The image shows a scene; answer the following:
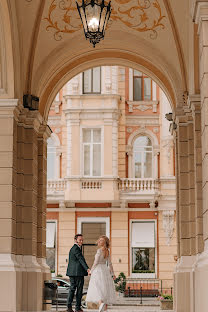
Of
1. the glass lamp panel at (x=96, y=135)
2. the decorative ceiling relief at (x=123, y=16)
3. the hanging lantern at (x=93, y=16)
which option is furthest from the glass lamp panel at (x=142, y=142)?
the hanging lantern at (x=93, y=16)

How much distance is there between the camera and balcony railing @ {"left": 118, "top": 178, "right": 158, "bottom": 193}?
109ft

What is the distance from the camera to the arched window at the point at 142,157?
113 feet

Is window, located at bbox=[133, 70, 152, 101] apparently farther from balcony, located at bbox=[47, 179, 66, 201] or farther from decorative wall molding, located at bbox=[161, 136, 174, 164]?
balcony, located at bbox=[47, 179, 66, 201]

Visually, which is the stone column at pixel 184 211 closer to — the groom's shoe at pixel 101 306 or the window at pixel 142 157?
the groom's shoe at pixel 101 306

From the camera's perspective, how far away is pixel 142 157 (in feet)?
114

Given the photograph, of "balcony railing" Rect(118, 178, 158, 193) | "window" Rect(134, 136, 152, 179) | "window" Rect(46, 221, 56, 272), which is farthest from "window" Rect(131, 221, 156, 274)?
"window" Rect(46, 221, 56, 272)

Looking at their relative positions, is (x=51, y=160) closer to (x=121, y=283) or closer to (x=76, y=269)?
(x=121, y=283)

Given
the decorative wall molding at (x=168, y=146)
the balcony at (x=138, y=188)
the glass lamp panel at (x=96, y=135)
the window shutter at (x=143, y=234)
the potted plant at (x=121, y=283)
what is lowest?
the potted plant at (x=121, y=283)

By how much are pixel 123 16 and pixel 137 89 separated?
16.5 m

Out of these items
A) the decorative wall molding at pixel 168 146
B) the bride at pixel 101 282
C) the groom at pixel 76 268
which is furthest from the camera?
the decorative wall molding at pixel 168 146

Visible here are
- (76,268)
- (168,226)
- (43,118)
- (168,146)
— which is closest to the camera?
(76,268)

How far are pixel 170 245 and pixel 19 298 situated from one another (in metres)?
17.5

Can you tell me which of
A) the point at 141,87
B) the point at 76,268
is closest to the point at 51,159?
the point at 141,87

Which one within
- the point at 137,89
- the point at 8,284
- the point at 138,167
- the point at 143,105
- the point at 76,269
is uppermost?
the point at 137,89
